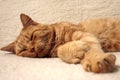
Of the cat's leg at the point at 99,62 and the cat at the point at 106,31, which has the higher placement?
the cat's leg at the point at 99,62

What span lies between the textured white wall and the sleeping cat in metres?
0.40

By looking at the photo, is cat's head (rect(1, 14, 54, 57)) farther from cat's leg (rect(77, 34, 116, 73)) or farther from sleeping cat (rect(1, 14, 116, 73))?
cat's leg (rect(77, 34, 116, 73))

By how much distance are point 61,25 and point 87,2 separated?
1.85 feet

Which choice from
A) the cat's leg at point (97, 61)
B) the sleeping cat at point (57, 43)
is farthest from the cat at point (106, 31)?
the cat's leg at point (97, 61)

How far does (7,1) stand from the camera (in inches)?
99.2

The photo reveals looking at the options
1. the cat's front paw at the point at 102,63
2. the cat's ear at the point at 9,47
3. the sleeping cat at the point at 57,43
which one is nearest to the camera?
the cat's front paw at the point at 102,63

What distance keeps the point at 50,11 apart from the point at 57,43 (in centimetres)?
68

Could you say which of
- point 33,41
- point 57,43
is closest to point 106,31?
point 57,43

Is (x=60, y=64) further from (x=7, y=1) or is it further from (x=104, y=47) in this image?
(x=7, y=1)

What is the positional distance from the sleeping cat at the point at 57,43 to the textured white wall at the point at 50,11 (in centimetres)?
40

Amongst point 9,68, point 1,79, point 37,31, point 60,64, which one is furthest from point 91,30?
point 1,79

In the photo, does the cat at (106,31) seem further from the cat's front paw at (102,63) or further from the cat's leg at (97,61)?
the cat's front paw at (102,63)

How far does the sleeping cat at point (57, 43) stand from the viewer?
4.71ft

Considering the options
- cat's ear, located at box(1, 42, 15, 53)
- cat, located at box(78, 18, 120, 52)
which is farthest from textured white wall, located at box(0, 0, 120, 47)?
cat's ear, located at box(1, 42, 15, 53)
